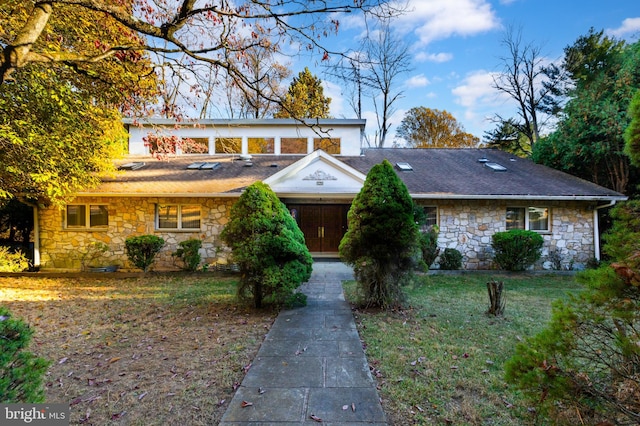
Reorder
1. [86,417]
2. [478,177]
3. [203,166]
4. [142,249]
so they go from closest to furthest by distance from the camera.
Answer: [86,417]
[142,249]
[478,177]
[203,166]

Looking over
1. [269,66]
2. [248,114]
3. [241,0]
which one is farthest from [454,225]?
[248,114]

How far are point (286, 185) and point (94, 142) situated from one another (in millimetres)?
5546

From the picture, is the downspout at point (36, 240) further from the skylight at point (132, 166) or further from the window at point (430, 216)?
the window at point (430, 216)

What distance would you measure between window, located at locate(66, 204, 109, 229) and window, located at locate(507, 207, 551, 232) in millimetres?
14381

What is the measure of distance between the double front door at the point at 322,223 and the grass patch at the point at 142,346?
208 inches

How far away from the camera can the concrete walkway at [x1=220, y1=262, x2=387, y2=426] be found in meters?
2.54

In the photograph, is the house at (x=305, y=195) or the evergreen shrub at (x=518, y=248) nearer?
the evergreen shrub at (x=518, y=248)

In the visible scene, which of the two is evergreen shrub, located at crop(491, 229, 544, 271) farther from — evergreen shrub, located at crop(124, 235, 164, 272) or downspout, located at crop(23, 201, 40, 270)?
downspout, located at crop(23, 201, 40, 270)

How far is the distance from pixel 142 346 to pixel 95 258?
799 cm

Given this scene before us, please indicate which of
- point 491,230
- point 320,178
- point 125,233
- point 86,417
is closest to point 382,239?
point 86,417

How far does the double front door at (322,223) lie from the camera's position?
12.5m

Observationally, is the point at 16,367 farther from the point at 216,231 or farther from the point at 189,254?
the point at 216,231

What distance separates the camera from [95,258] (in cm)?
1023

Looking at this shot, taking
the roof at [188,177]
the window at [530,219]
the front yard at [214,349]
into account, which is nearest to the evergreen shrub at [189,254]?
the roof at [188,177]
